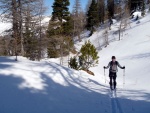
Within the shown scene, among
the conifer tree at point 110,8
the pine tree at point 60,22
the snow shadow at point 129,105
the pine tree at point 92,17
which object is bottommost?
the snow shadow at point 129,105

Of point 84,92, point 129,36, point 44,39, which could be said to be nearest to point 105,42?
point 129,36

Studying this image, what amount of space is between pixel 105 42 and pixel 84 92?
4606 cm

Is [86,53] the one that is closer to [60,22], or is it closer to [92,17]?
[60,22]

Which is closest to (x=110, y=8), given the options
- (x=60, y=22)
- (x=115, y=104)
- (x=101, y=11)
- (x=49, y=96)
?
(x=101, y=11)

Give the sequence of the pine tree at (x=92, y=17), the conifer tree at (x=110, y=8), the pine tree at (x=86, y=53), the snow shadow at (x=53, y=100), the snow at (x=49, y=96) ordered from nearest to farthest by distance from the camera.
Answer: the snow shadow at (x=53, y=100)
the snow at (x=49, y=96)
the pine tree at (x=86, y=53)
the pine tree at (x=92, y=17)
the conifer tree at (x=110, y=8)

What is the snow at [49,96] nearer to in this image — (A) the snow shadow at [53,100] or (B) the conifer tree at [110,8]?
(A) the snow shadow at [53,100]

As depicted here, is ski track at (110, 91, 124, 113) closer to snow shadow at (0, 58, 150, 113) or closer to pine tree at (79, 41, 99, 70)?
snow shadow at (0, 58, 150, 113)

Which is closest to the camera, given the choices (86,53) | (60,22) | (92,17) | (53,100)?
(53,100)

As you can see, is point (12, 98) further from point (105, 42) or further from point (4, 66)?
point (105, 42)

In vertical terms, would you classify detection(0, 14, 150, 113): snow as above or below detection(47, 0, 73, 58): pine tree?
below

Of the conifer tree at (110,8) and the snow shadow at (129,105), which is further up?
the conifer tree at (110,8)

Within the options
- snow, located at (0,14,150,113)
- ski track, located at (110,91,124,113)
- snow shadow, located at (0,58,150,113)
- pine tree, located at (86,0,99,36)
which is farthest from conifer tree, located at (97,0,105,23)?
snow shadow, located at (0,58,150,113)

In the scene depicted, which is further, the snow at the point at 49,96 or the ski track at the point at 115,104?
the ski track at the point at 115,104

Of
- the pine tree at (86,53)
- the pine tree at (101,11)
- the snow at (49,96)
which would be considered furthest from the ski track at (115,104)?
the pine tree at (101,11)
